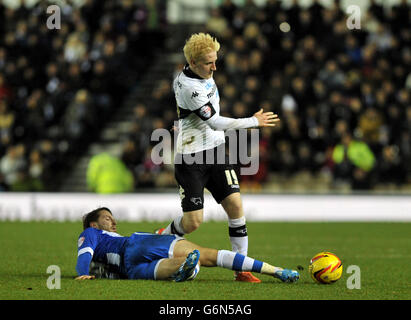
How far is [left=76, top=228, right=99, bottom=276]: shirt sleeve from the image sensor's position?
8578mm

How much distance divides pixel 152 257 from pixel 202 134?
148 centimetres

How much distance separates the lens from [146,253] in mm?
8719

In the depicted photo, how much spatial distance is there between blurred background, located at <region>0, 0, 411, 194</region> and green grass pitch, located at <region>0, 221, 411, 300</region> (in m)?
1.81

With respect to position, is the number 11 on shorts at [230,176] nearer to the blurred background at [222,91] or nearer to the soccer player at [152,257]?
the soccer player at [152,257]

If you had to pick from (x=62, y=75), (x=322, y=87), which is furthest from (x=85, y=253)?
(x=62, y=75)

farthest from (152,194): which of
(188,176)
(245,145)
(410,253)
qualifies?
(188,176)

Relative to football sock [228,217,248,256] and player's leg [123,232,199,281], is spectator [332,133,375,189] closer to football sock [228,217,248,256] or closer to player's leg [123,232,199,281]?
football sock [228,217,248,256]

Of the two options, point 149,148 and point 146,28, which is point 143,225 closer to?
point 149,148

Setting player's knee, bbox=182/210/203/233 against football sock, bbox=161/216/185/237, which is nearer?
player's knee, bbox=182/210/203/233

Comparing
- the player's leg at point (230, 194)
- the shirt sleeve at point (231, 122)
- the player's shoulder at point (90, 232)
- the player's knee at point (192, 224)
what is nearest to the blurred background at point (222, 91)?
the player's leg at point (230, 194)

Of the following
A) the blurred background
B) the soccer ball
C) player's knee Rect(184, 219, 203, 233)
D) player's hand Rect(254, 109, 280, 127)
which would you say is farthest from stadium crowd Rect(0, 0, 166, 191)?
the soccer ball

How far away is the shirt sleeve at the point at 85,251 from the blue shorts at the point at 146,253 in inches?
14.2

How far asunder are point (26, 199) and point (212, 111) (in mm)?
12047

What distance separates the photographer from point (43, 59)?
24484 millimetres
